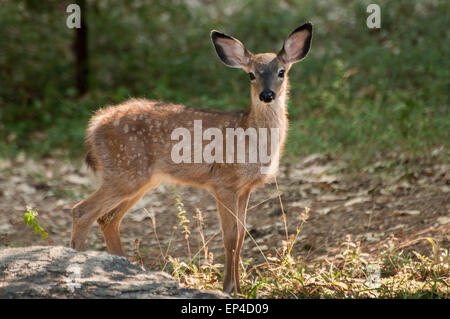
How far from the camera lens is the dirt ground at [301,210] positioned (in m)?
6.14

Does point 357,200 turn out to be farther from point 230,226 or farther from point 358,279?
point 358,279

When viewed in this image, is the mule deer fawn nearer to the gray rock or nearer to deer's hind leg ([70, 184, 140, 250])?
deer's hind leg ([70, 184, 140, 250])

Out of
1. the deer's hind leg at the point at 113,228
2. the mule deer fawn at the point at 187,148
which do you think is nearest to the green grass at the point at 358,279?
the mule deer fawn at the point at 187,148

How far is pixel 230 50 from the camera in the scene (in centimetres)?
605

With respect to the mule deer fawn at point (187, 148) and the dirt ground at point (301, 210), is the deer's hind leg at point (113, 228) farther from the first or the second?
the dirt ground at point (301, 210)

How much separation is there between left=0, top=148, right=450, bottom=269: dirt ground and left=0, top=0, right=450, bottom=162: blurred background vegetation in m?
0.70

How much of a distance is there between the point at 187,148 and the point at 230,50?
40.3 inches

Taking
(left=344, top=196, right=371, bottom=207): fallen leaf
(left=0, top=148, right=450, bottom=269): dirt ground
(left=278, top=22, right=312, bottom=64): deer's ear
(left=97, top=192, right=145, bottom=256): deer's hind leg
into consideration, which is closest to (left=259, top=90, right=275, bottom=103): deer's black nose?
(left=278, top=22, right=312, bottom=64): deer's ear

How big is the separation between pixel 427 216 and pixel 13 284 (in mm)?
3947

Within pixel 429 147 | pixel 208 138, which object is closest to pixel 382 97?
pixel 429 147

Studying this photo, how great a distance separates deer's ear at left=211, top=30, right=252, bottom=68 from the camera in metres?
6.00

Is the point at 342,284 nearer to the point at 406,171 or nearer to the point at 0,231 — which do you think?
the point at 406,171

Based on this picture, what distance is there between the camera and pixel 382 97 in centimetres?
977

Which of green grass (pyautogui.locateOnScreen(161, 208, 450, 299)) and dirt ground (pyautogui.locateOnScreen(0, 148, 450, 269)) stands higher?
dirt ground (pyautogui.locateOnScreen(0, 148, 450, 269))
